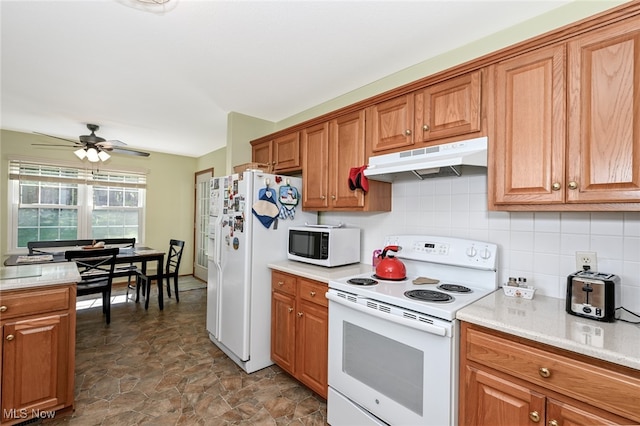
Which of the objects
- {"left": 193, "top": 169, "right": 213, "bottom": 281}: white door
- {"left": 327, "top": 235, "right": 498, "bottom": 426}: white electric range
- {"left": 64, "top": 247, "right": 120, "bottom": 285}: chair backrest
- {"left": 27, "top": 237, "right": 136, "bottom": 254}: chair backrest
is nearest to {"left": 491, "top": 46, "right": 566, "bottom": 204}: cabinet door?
{"left": 327, "top": 235, "right": 498, "bottom": 426}: white electric range

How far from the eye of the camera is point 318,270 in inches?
87.9

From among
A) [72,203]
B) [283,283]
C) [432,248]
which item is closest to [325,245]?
[283,283]

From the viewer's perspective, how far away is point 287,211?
2.65 meters

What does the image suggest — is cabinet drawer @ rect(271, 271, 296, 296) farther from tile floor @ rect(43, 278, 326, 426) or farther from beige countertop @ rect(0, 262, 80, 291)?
beige countertop @ rect(0, 262, 80, 291)

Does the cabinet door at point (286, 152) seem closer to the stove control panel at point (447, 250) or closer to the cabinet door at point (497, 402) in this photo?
the stove control panel at point (447, 250)

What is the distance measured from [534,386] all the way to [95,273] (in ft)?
14.3

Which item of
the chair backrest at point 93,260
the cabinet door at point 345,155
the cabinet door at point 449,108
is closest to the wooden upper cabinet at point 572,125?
the cabinet door at point 449,108

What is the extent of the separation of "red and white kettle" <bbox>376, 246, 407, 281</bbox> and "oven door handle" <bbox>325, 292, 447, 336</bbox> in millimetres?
367

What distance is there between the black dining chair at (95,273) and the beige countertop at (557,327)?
3.74 m

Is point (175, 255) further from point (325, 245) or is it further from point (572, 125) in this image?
point (572, 125)

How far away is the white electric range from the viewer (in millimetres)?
1363

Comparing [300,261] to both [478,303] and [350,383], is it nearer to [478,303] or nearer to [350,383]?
[350,383]

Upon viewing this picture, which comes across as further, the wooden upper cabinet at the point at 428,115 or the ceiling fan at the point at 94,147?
the ceiling fan at the point at 94,147

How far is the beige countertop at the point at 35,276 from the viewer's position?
1688 millimetres
